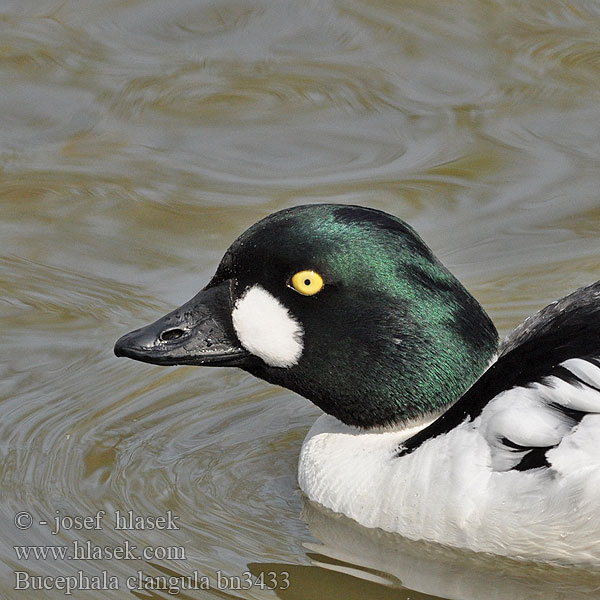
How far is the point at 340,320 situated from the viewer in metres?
5.78

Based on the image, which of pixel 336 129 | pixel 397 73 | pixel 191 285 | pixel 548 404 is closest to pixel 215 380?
pixel 191 285

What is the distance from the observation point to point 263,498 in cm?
620

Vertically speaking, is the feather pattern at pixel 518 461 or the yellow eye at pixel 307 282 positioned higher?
the yellow eye at pixel 307 282

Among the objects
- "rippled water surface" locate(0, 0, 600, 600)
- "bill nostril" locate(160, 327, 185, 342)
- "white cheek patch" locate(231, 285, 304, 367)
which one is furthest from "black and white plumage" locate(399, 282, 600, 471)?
"bill nostril" locate(160, 327, 185, 342)

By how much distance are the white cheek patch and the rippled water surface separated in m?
0.69

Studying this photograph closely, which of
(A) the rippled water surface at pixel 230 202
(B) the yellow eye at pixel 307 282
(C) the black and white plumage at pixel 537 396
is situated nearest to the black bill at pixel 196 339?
(B) the yellow eye at pixel 307 282

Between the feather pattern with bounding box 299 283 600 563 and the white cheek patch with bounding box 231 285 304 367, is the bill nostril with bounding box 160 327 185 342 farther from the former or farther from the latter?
the feather pattern with bounding box 299 283 600 563

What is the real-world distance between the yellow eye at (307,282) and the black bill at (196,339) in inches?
12.3

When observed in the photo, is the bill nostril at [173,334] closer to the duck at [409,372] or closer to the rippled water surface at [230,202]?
the duck at [409,372]

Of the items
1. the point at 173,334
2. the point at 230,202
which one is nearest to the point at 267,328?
the point at 173,334

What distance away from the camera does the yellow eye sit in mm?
5691

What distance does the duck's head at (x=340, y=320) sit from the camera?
569 centimetres

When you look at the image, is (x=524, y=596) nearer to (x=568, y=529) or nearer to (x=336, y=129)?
(x=568, y=529)

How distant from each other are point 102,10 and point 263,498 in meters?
5.61
